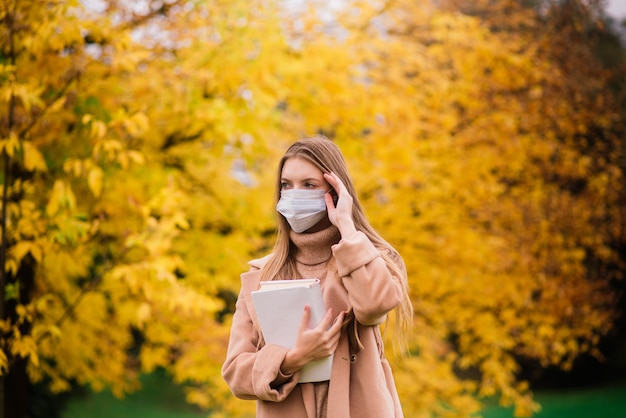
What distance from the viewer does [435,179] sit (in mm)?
6605

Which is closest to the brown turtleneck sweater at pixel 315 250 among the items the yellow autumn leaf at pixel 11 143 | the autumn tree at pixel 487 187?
the yellow autumn leaf at pixel 11 143

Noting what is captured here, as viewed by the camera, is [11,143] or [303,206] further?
[11,143]

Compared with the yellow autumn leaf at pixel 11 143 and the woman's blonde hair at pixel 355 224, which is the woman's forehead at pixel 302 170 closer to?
the woman's blonde hair at pixel 355 224

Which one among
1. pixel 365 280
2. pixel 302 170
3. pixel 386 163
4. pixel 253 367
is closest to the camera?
pixel 365 280

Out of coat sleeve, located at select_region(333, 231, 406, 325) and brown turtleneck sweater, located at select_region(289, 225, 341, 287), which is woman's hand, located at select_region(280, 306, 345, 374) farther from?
brown turtleneck sweater, located at select_region(289, 225, 341, 287)

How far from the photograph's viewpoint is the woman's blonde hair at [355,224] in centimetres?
231

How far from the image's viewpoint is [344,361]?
2203mm

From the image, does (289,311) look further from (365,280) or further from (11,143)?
(11,143)

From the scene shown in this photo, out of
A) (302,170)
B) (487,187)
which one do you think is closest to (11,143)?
(302,170)

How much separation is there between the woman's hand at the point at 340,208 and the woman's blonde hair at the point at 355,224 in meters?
0.07

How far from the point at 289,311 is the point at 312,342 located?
0.41ft

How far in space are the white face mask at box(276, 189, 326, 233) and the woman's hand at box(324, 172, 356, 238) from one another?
33 mm

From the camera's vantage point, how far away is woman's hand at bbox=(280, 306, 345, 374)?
2078 mm

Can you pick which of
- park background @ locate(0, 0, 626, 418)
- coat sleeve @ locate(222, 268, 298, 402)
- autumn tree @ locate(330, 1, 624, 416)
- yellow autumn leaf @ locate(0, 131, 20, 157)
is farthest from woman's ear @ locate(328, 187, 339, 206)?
autumn tree @ locate(330, 1, 624, 416)
